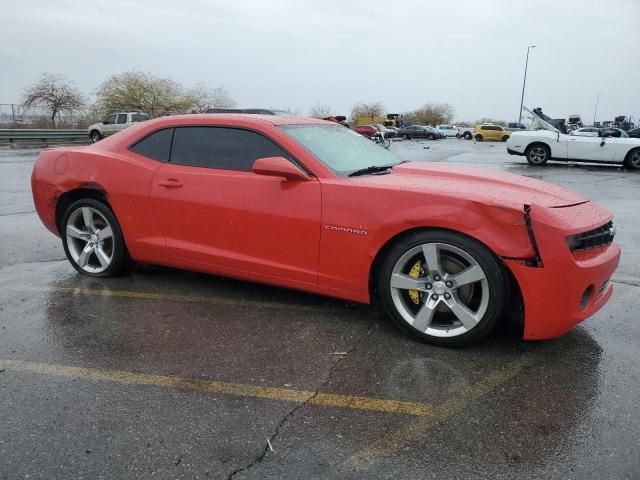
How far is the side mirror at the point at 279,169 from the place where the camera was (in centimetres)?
346

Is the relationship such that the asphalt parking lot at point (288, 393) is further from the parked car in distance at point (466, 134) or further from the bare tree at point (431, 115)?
the bare tree at point (431, 115)

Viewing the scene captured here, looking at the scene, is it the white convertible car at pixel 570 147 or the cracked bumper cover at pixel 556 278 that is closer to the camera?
the cracked bumper cover at pixel 556 278

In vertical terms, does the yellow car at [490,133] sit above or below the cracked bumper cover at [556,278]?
above

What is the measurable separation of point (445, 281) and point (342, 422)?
3.75 feet

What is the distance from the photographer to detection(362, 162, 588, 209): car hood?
10.3 feet

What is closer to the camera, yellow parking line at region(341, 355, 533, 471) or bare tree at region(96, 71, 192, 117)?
yellow parking line at region(341, 355, 533, 471)

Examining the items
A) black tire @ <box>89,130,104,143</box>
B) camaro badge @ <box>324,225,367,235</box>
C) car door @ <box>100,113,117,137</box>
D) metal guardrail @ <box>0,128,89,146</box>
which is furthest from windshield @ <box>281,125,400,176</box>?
black tire @ <box>89,130,104,143</box>

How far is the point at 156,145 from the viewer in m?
4.27

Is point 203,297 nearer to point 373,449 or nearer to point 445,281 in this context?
point 445,281

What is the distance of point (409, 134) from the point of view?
5281cm

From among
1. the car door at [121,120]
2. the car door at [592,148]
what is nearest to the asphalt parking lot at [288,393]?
the car door at [592,148]

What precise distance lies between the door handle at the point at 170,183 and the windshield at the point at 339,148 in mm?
931

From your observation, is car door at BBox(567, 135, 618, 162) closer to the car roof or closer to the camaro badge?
the car roof

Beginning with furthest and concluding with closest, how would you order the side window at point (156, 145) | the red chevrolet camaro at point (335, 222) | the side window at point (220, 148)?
the side window at point (156, 145) < the side window at point (220, 148) < the red chevrolet camaro at point (335, 222)
